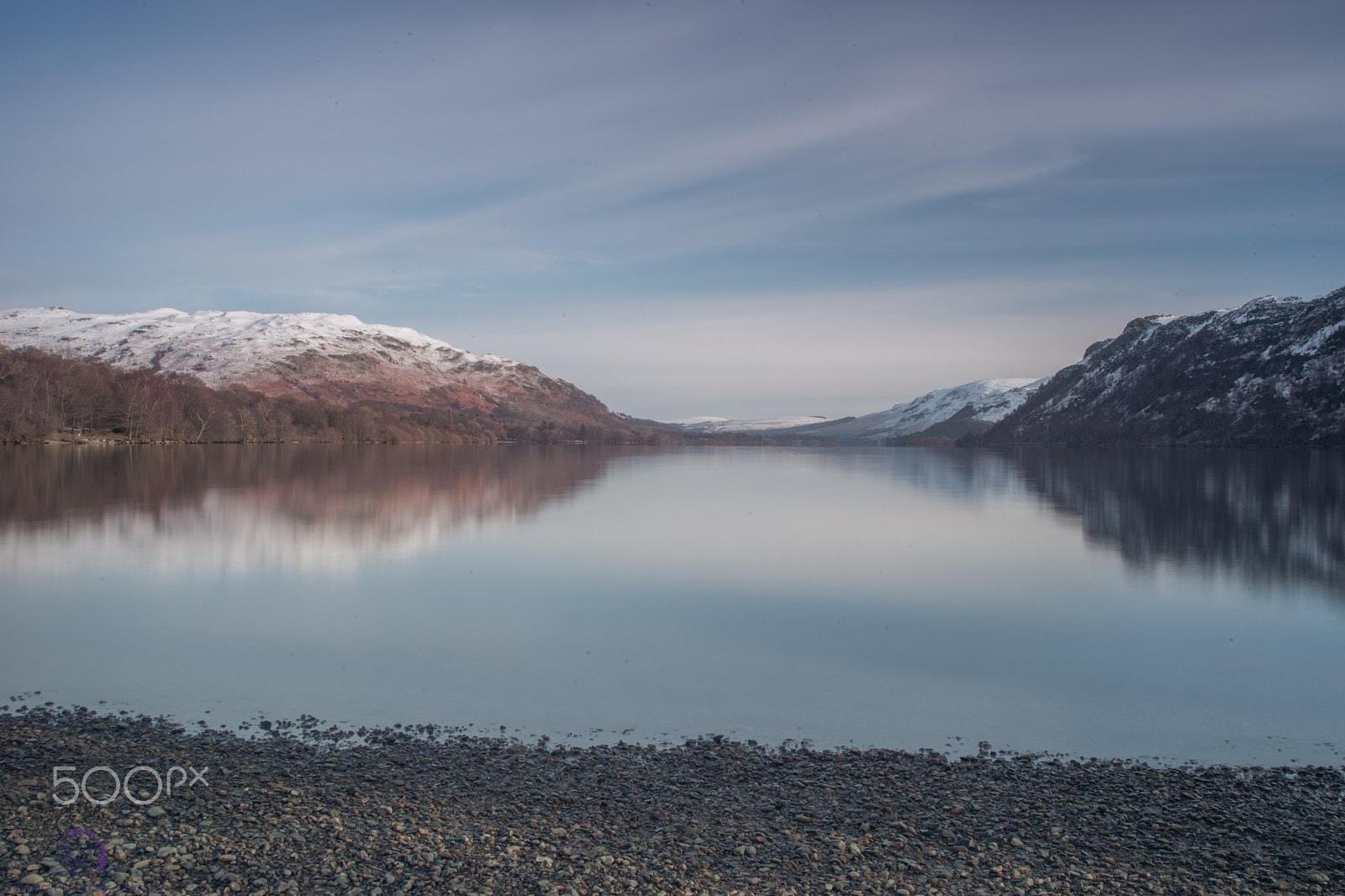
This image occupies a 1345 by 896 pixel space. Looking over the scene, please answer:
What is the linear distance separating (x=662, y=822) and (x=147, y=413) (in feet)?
340

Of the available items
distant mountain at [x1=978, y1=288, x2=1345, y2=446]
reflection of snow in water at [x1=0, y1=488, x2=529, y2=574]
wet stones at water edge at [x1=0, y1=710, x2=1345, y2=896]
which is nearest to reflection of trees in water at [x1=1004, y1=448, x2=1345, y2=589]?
wet stones at water edge at [x1=0, y1=710, x2=1345, y2=896]

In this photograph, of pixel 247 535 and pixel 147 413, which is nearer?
pixel 247 535

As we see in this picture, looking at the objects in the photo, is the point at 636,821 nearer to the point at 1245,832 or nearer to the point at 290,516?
the point at 1245,832

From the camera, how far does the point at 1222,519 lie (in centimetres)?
2412

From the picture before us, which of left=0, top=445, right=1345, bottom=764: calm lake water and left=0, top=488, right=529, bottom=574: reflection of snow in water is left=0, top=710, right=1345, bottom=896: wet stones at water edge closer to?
left=0, top=445, right=1345, bottom=764: calm lake water

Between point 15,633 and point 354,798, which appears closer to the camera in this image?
point 354,798

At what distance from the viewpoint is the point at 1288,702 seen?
841cm

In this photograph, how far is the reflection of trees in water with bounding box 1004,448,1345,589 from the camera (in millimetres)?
16641

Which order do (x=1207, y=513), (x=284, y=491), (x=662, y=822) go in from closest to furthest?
1. (x=662, y=822)
2. (x=1207, y=513)
3. (x=284, y=491)

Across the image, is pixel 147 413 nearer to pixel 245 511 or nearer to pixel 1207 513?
pixel 245 511

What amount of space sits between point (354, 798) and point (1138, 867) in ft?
17.6

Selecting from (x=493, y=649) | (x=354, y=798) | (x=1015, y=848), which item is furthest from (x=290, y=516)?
(x=1015, y=848)

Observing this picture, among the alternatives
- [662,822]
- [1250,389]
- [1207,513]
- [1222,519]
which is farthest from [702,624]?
[1250,389]

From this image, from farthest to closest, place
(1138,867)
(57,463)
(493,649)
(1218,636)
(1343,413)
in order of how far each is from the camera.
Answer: (1343,413) < (57,463) < (1218,636) < (493,649) < (1138,867)
